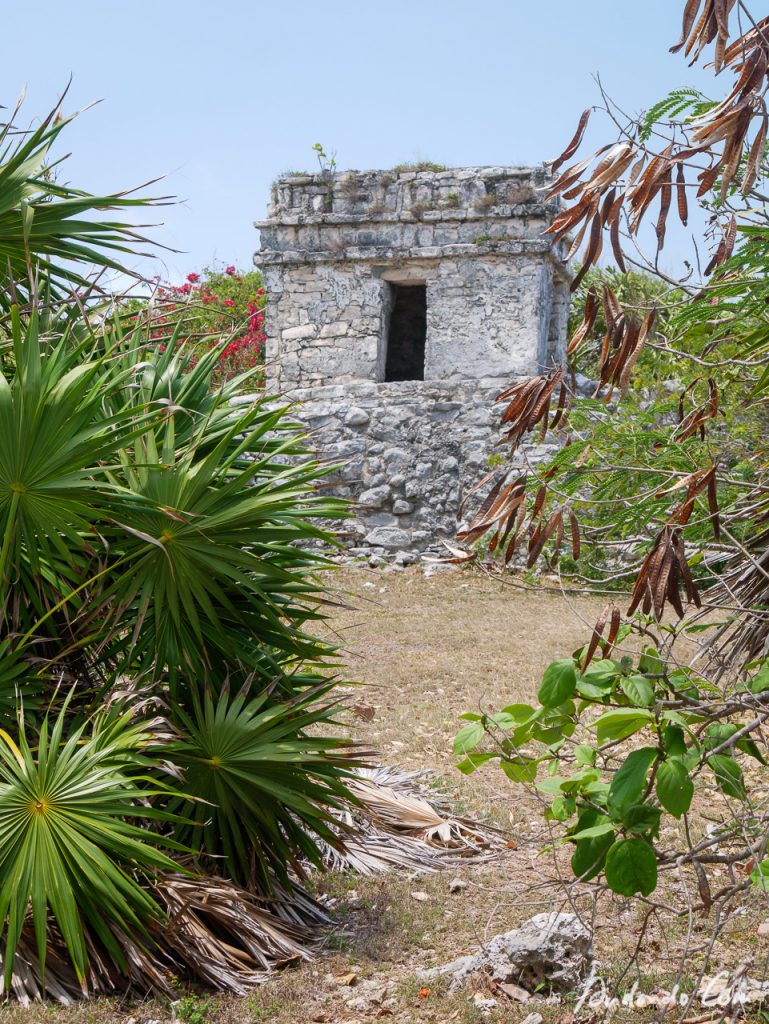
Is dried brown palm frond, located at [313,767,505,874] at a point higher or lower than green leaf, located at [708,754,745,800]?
lower

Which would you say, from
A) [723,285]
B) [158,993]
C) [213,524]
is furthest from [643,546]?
[158,993]

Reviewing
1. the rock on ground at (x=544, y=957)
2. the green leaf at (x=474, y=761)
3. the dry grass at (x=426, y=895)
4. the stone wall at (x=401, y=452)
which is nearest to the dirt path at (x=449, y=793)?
the dry grass at (x=426, y=895)

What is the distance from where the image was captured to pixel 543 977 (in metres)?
3.20

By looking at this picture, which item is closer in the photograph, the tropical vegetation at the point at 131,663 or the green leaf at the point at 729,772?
the green leaf at the point at 729,772

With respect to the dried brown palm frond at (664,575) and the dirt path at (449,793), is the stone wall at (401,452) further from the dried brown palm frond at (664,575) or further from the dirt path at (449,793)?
the dried brown palm frond at (664,575)

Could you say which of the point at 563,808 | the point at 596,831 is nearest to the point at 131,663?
the point at 563,808

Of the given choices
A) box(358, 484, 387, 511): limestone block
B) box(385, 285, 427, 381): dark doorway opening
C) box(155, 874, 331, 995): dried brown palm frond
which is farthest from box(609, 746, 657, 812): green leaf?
box(385, 285, 427, 381): dark doorway opening

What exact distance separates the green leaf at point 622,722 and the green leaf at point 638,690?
2 cm

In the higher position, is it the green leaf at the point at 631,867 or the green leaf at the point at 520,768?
the green leaf at the point at 520,768

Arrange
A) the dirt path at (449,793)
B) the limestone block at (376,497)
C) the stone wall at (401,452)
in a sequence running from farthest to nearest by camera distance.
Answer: the limestone block at (376,497), the stone wall at (401,452), the dirt path at (449,793)

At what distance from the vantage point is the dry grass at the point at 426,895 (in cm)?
306

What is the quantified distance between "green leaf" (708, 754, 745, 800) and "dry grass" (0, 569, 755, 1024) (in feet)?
1.61

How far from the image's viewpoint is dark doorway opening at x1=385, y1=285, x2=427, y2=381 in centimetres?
1455

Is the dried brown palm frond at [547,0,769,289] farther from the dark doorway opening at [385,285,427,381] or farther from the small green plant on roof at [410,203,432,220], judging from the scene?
the dark doorway opening at [385,285,427,381]
